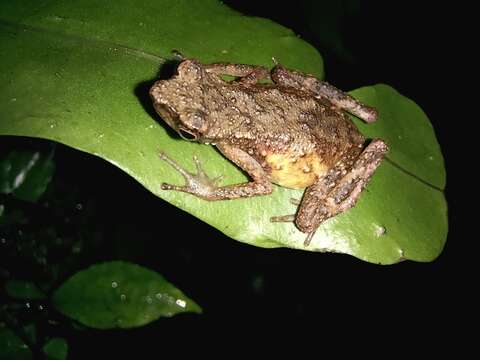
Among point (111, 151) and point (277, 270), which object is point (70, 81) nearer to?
point (111, 151)

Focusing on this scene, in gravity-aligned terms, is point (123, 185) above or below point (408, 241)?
below

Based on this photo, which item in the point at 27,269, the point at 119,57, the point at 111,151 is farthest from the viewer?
the point at 27,269

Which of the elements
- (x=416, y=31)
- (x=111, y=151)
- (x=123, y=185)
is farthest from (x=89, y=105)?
(x=416, y=31)

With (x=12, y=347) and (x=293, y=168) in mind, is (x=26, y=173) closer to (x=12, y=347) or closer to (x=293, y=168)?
(x=12, y=347)

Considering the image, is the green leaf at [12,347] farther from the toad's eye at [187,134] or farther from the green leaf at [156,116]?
the toad's eye at [187,134]

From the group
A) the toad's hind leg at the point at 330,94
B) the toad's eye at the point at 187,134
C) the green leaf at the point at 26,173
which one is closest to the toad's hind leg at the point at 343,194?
the toad's hind leg at the point at 330,94

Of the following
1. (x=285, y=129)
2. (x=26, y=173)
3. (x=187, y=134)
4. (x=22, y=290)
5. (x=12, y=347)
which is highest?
(x=285, y=129)

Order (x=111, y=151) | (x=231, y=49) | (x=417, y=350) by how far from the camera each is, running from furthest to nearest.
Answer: (x=417, y=350)
(x=231, y=49)
(x=111, y=151)

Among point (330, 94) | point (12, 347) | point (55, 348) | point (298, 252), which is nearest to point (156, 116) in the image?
point (330, 94)
